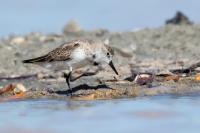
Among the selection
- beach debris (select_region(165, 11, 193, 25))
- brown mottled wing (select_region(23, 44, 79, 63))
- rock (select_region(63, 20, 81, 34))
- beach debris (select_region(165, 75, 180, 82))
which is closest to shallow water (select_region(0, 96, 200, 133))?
brown mottled wing (select_region(23, 44, 79, 63))

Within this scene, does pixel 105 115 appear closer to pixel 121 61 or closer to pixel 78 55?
pixel 78 55

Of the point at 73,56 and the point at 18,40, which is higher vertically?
the point at 18,40

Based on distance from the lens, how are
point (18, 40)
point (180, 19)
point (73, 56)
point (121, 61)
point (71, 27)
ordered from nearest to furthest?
1. point (73, 56)
2. point (121, 61)
3. point (18, 40)
4. point (71, 27)
5. point (180, 19)

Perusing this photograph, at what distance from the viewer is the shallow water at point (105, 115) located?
27.7ft

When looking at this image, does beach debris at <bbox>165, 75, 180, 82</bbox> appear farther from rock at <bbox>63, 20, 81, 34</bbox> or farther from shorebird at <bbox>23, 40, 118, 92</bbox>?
→ rock at <bbox>63, 20, 81, 34</bbox>

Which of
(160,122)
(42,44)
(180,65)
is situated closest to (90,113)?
(160,122)

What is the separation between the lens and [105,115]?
368 inches

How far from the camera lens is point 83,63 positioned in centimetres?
1227

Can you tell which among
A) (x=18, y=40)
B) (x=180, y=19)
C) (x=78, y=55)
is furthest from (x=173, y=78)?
(x=180, y=19)

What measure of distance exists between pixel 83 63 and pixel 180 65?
10.0 feet

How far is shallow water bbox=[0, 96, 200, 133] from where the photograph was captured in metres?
8.45

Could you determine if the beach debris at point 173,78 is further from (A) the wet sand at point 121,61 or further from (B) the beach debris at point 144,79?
(B) the beach debris at point 144,79

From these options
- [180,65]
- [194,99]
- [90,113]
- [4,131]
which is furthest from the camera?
[180,65]

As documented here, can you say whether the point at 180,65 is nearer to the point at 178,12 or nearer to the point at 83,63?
the point at 83,63
